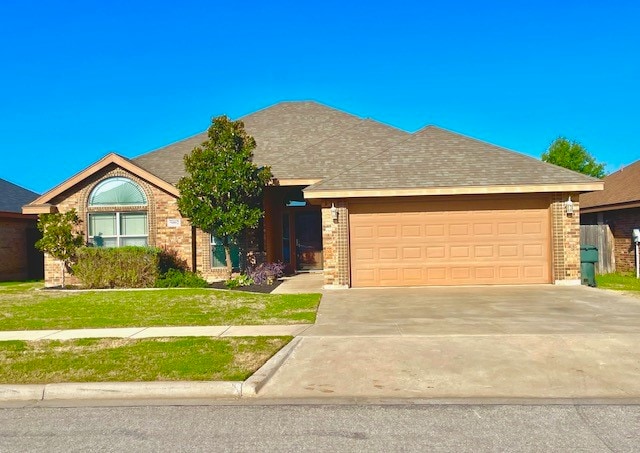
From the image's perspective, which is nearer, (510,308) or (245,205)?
(510,308)

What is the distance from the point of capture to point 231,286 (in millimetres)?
14000

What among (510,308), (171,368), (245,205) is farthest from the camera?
(245,205)

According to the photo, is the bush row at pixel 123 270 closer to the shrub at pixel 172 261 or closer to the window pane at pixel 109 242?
the shrub at pixel 172 261

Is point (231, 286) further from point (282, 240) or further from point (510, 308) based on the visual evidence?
point (510, 308)

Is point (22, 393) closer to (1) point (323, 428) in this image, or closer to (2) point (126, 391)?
(2) point (126, 391)

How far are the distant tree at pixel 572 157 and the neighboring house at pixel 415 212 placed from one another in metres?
28.8

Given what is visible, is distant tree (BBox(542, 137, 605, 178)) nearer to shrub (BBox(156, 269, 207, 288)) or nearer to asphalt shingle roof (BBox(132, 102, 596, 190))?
asphalt shingle roof (BBox(132, 102, 596, 190))

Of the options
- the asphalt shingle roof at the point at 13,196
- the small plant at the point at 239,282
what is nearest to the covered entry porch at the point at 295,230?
the small plant at the point at 239,282

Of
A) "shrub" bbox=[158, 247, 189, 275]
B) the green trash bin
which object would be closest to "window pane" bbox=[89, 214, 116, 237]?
"shrub" bbox=[158, 247, 189, 275]

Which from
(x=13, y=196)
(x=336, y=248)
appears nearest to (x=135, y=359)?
(x=336, y=248)

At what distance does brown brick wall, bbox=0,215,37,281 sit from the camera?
1933 centimetres

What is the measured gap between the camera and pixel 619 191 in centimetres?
1842

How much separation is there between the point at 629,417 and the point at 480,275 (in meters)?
9.13

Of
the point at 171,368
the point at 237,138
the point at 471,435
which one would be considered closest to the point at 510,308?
the point at 471,435
